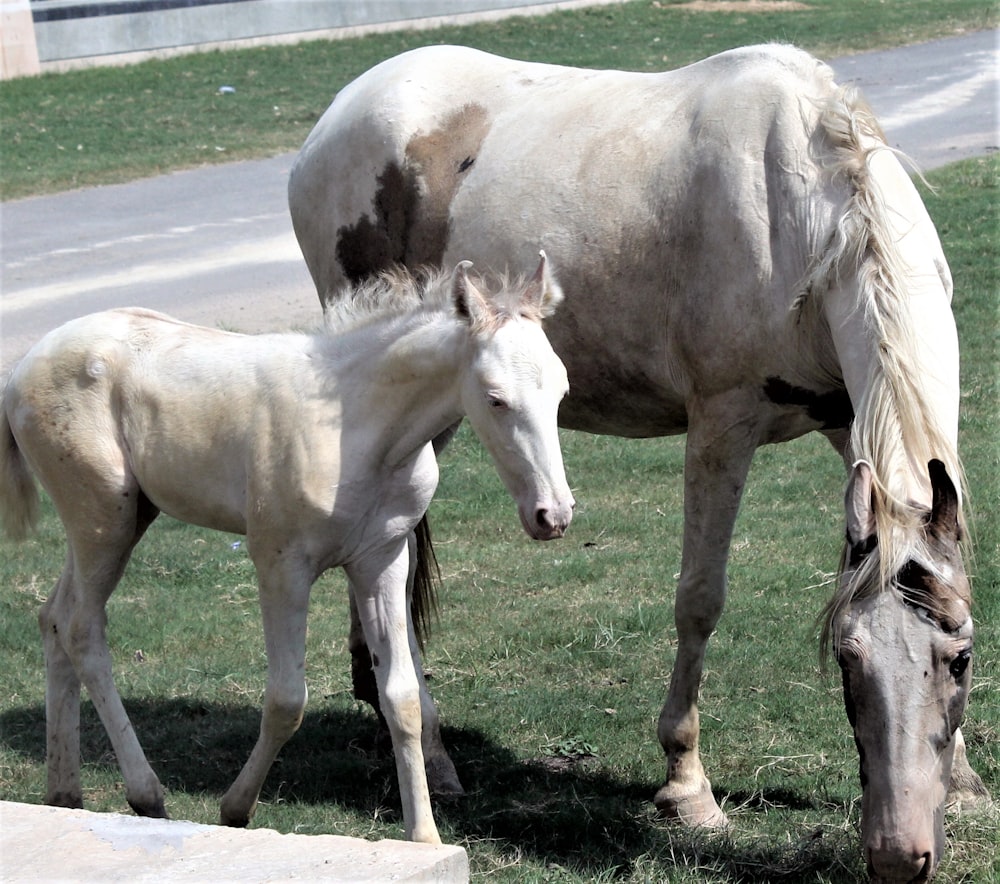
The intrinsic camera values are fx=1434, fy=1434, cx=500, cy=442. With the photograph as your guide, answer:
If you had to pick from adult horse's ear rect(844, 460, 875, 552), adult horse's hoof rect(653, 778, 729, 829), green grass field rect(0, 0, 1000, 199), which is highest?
adult horse's ear rect(844, 460, 875, 552)

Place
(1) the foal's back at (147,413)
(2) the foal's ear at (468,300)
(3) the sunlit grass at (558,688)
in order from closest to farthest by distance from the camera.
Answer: (2) the foal's ear at (468,300), (1) the foal's back at (147,413), (3) the sunlit grass at (558,688)

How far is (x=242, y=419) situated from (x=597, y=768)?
182 centimetres

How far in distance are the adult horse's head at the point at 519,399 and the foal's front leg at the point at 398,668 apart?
0.67 m

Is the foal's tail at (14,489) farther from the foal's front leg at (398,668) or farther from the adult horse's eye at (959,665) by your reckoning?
the adult horse's eye at (959,665)

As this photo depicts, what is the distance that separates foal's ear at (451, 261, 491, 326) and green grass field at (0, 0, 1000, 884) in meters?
1.56

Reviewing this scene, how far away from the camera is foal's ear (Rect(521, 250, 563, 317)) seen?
152 inches

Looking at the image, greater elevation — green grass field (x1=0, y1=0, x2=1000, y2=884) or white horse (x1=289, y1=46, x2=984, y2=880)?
white horse (x1=289, y1=46, x2=984, y2=880)

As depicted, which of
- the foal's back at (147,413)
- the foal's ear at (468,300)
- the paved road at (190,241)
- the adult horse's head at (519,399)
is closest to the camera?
the adult horse's head at (519,399)

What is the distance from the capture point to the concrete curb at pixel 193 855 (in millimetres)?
3188

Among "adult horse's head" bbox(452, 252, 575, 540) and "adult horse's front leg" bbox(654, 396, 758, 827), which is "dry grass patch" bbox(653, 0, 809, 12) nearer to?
"adult horse's front leg" bbox(654, 396, 758, 827)

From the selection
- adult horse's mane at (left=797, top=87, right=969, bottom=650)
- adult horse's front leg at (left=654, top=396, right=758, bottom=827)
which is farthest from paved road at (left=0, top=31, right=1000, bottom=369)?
adult horse's front leg at (left=654, top=396, right=758, bottom=827)

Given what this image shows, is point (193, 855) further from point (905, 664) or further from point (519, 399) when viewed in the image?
point (905, 664)

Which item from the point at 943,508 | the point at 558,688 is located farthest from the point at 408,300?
the point at 558,688

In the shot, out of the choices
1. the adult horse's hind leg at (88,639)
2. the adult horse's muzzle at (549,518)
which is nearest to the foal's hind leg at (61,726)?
the adult horse's hind leg at (88,639)
